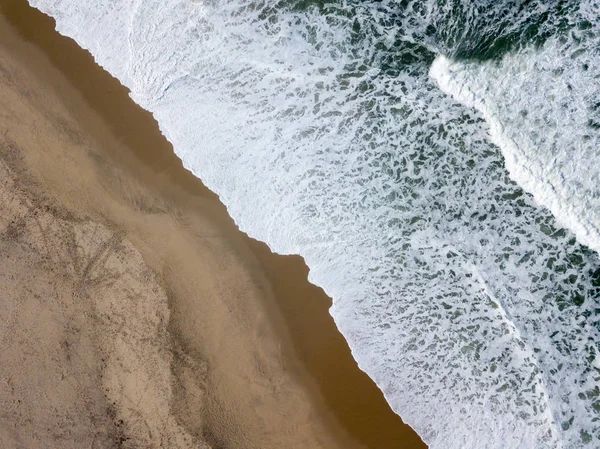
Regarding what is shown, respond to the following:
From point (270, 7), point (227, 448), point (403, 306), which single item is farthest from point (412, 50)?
point (227, 448)

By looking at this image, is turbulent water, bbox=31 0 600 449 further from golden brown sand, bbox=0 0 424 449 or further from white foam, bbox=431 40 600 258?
golden brown sand, bbox=0 0 424 449

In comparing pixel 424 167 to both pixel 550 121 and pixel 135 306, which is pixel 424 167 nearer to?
pixel 550 121

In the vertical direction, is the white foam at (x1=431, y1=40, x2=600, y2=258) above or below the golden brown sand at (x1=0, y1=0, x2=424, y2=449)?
above

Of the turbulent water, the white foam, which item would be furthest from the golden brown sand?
the white foam

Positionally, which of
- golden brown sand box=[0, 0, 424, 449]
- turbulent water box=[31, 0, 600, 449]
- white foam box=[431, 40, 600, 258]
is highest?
white foam box=[431, 40, 600, 258]

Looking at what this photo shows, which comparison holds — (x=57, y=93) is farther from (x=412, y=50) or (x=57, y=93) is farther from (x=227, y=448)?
(x=227, y=448)
